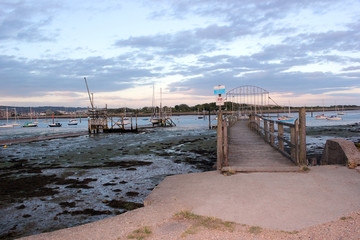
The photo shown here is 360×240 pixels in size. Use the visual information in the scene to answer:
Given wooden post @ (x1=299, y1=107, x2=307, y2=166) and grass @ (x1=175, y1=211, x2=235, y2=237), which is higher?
wooden post @ (x1=299, y1=107, x2=307, y2=166)

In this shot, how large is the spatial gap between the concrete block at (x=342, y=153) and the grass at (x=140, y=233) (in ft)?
19.5

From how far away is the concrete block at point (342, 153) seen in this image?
7.43 meters

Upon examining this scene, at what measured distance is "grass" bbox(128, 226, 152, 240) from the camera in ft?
12.6

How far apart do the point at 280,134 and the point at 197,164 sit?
18.9 feet

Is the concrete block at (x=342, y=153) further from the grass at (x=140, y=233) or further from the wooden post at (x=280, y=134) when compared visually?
the grass at (x=140, y=233)

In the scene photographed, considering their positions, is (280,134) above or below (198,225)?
above

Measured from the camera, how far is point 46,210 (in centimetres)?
743

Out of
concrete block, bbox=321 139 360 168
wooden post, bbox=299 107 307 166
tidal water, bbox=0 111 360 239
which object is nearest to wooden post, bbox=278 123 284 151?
concrete block, bbox=321 139 360 168

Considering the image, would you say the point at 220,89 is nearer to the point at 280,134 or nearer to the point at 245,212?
the point at 280,134

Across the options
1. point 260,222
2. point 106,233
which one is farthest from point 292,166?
point 106,233

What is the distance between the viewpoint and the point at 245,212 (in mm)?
4578

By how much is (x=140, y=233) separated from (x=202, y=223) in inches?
36.3

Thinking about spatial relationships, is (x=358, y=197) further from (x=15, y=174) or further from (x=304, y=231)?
(x=15, y=174)

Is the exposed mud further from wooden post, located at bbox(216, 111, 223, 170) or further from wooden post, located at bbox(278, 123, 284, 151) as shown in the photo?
wooden post, located at bbox(278, 123, 284, 151)
